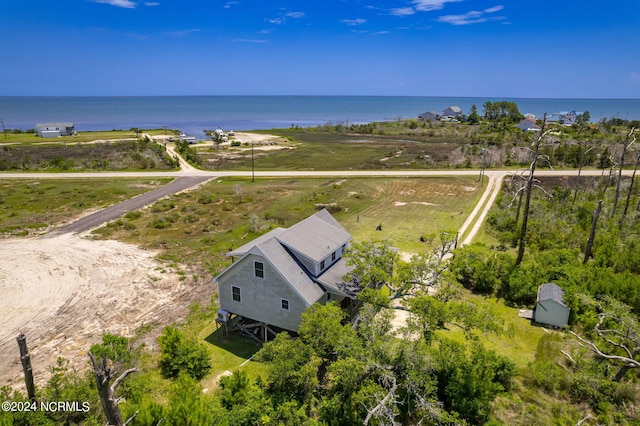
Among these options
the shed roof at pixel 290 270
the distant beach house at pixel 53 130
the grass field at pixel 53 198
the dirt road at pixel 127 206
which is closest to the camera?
the shed roof at pixel 290 270

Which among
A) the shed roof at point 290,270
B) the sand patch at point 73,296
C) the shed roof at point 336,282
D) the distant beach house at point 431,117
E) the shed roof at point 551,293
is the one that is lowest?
the sand patch at point 73,296

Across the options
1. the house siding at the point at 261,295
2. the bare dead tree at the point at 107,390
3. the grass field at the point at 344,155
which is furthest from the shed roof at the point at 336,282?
the grass field at the point at 344,155

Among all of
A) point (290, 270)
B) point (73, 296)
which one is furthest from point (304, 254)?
point (73, 296)

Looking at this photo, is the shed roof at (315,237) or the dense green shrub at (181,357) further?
the shed roof at (315,237)

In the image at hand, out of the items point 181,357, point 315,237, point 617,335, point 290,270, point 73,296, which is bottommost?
point 73,296

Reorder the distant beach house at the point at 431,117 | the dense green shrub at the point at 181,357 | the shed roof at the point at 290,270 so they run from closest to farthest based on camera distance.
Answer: the dense green shrub at the point at 181,357, the shed roof at the point at 290,270, the distant beach house at the point at 431,117

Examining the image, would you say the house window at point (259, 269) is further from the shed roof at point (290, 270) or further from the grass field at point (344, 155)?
the grass field at point (344, 155)

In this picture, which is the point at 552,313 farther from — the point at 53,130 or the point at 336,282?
the point at 53,130
